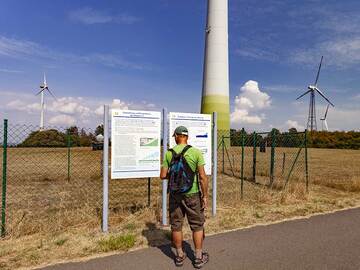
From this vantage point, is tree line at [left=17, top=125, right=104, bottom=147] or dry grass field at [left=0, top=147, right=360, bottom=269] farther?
tree line at [left=17, top=125, right=104, bottom=147]

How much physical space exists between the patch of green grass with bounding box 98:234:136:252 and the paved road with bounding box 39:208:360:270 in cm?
27

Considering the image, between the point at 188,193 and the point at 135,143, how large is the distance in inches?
86.8

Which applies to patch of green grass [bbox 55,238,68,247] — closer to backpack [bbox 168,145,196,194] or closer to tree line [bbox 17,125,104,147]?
backpack [bbox 168,145,196,194]

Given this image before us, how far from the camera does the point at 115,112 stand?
5.95 metres

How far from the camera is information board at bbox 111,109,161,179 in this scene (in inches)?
236

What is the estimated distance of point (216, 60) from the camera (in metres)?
32.5

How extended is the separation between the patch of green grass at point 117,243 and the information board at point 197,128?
2151 mm

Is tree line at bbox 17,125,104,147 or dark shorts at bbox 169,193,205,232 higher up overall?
tree line at bbox 17,125,104,147

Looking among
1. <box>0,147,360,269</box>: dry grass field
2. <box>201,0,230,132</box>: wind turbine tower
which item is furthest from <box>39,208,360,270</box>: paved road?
<box>201,0,230,132</box>: wind turbine tower

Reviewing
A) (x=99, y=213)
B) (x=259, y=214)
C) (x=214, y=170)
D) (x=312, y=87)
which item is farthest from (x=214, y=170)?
(x=312, y=87)

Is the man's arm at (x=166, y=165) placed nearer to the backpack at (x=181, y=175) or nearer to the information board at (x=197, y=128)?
the backpack at (x=181, y=175)

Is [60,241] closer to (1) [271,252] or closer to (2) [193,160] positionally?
(2) [193,160]

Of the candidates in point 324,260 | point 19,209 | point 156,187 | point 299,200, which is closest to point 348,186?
point 299,200

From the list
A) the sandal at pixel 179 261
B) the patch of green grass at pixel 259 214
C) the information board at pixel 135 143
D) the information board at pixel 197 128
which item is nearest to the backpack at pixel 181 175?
the sandal at pixel 179 261
